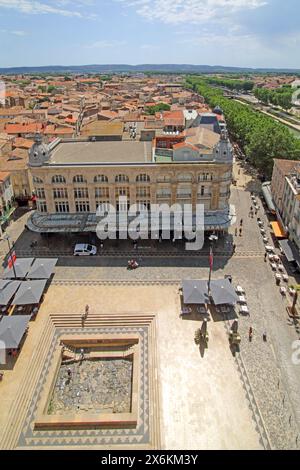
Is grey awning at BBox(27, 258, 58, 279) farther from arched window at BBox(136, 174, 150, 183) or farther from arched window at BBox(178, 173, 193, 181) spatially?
arched window at BBox(178, 173, 193, 181)

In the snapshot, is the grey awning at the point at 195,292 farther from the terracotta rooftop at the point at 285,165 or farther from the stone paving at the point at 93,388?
the terracotta rooftop at the point at 285,165

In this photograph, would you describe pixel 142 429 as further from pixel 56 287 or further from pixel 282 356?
pixel 56 287

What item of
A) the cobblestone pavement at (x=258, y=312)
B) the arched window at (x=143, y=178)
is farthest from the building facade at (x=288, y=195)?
the arched window at (x=143, y=178)

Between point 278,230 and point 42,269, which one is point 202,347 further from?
point 278,230

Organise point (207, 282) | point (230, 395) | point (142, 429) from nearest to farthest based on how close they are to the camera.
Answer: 1. point (142, 429)
2. point (230, 395)
3. point (207, 282)

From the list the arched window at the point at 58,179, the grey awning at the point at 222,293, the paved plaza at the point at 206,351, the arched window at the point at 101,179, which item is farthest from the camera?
the arched window at the point at 101,179
